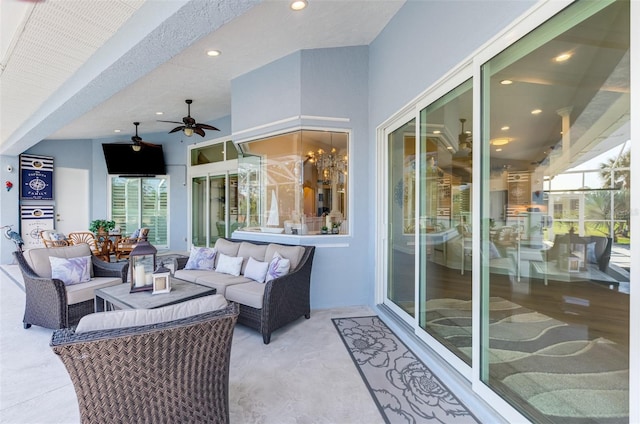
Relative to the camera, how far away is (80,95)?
3768mm

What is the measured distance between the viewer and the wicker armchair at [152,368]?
129 cm

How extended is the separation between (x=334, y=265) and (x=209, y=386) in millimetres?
2658

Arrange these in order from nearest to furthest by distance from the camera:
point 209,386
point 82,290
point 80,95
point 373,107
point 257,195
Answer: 1. point 209,386
2. point 82,290
3. point 80,95
4. point 373,107
5. point 257,195

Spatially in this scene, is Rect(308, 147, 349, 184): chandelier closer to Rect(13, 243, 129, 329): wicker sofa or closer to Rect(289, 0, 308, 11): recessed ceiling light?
Rect(289, 0, 308, 11): recessed ceiling light

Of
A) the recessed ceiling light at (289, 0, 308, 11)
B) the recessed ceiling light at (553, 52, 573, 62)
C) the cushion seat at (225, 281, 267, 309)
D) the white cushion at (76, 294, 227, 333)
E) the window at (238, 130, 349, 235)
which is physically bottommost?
the cushion seat at (225, 281, 267, 309)

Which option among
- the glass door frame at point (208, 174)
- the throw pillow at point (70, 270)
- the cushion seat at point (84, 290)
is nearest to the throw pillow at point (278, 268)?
the cushion seat at point (84, 290)

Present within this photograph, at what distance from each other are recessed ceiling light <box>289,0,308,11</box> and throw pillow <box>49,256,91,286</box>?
151 inches

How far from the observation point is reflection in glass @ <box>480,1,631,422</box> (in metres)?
1.50

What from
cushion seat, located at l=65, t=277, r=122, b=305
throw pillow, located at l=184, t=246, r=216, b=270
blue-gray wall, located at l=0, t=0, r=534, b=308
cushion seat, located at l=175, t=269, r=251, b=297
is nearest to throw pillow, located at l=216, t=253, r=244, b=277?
cushion seat, located at l=175, t=269, r=251, b=297

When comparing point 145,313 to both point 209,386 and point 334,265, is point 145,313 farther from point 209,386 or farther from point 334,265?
point 334,265

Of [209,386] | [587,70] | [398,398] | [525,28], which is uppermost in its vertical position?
[525,28]

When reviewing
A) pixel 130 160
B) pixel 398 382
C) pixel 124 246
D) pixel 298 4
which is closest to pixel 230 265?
pixel 398 382

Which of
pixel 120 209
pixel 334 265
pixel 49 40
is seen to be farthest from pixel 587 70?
pixel 120 209

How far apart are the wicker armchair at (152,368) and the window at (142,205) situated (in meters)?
8.42
